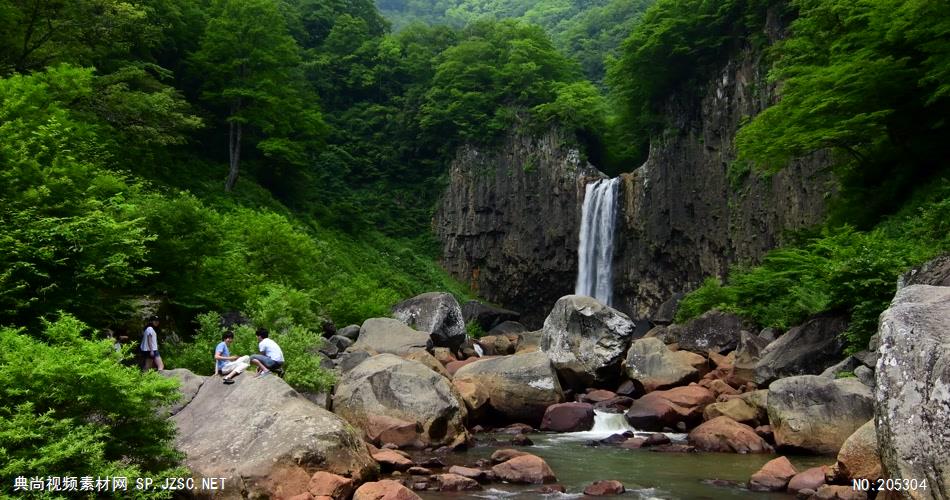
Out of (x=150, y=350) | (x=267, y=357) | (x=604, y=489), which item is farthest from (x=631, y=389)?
(x=150, y=350)

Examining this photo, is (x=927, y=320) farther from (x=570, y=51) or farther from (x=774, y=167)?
(x=570, y=51)

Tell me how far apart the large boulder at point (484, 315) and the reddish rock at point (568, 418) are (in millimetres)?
19841

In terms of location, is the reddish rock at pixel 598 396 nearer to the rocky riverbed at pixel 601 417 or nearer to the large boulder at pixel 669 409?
the rocky riverbed at pixel 601 417

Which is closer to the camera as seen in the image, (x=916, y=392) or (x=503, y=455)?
(x=916, y=392)

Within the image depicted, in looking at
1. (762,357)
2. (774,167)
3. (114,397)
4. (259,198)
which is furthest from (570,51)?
(114,397)

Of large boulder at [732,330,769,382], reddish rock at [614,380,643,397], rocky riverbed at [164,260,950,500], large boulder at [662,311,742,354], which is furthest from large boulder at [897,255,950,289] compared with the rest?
large boulder at [662,311,742,354]

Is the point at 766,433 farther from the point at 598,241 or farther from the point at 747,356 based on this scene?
the point at 598,241

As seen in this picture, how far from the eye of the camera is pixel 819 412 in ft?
40.7

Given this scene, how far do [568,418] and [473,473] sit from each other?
5.38 metres

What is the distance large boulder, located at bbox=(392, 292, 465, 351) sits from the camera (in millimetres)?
25344

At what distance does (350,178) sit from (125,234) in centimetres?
3821

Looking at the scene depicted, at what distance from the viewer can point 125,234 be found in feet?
36.8

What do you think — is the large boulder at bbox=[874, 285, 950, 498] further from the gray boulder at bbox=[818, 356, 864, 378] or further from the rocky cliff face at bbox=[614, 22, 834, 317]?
the rocky cliff face at bbox=[614, 22, 834, 317]

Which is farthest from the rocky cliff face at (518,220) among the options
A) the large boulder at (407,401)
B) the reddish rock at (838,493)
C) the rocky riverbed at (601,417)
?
the reddish rock at (838,493)
